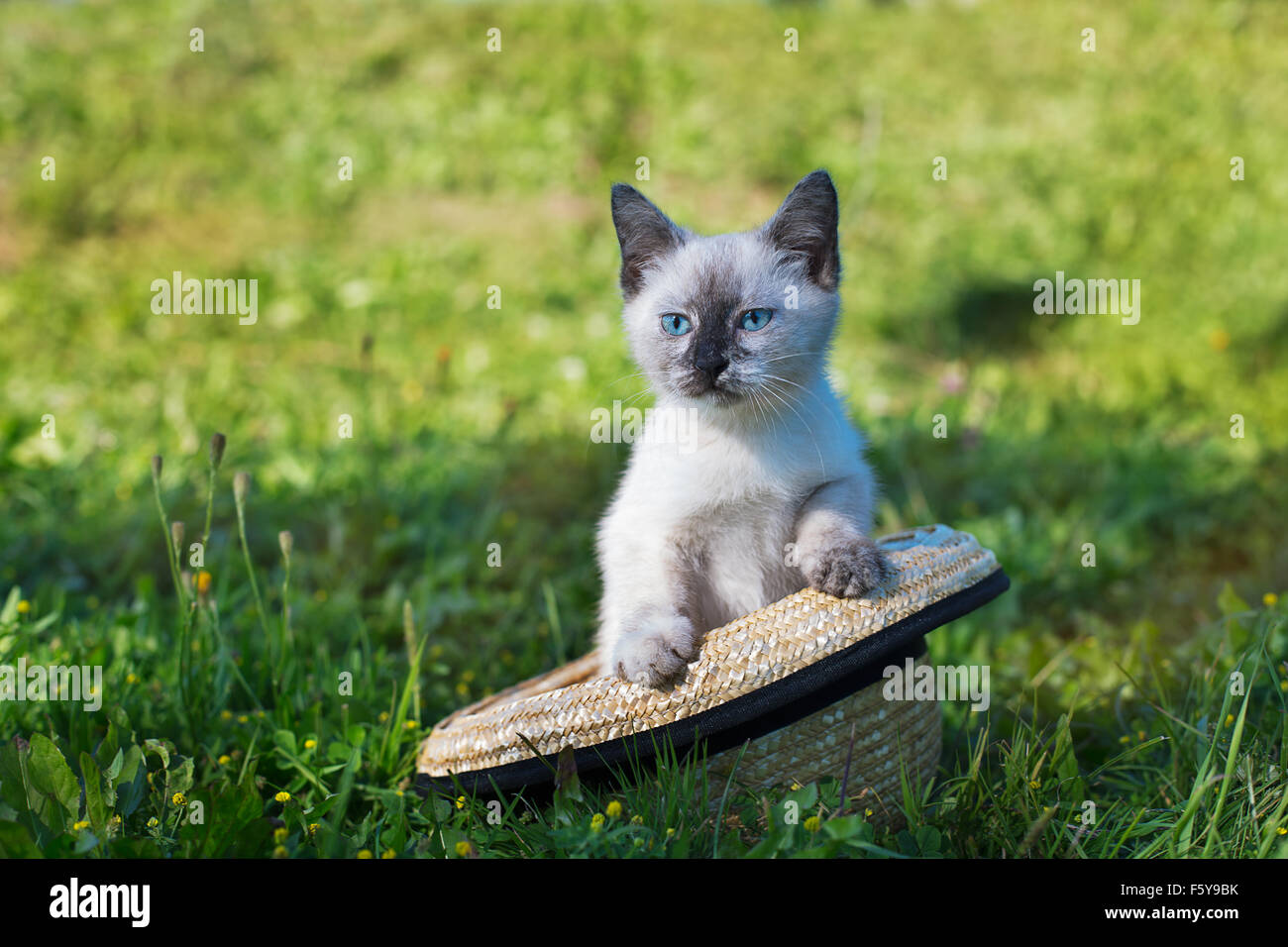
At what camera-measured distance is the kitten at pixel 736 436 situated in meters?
2.36

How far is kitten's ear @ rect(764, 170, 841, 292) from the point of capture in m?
2.47

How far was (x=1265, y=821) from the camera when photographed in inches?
85.0

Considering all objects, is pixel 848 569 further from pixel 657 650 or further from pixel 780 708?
pixel 657 650

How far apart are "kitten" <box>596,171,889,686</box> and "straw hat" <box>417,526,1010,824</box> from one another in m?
0.18

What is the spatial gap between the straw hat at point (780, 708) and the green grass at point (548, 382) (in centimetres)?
9

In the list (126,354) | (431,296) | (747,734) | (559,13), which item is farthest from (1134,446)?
(559,13)

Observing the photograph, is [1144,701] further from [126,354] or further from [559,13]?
[559,13]

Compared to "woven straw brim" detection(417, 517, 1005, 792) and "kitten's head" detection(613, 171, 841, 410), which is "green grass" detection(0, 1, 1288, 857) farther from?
"kitten's head" detection(613, 171, 841, 410)

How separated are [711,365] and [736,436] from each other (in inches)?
9.8

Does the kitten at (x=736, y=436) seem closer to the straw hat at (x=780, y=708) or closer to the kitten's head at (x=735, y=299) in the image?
the kitten's head at (x=735, y=299)
